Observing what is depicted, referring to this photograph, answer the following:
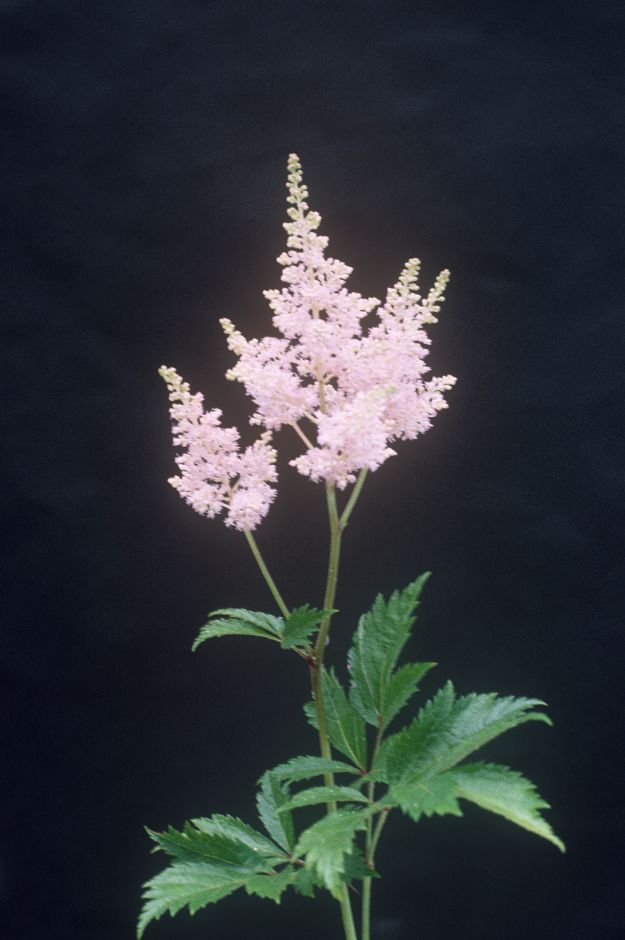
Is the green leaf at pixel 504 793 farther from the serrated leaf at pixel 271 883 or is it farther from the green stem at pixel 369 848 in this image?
the serrated leaf at pixel 271 883

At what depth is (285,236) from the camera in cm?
226

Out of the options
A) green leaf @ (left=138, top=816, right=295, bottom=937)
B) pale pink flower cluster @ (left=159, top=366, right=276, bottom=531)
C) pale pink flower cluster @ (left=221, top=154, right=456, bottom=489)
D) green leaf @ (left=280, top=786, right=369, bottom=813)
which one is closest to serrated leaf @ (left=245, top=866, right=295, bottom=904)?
green leaf @ (left=138, top=816, right=295, bottom=937)

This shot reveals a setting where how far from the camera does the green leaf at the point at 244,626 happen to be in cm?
158

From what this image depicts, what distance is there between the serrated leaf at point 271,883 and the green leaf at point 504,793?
342mm

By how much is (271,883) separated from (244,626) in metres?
0.39

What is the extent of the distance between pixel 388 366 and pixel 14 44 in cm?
132

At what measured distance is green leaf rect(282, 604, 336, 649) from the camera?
1.52m

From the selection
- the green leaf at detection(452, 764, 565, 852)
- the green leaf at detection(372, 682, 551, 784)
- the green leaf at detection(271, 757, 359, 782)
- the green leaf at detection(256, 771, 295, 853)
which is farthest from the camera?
the green leaf at detection(256, 771, 295, 853)

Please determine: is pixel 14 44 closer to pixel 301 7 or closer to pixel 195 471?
pixel 301 7

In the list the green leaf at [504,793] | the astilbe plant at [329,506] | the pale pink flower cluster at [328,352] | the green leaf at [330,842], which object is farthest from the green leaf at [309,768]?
the pale pink flower cluster at [328,352]

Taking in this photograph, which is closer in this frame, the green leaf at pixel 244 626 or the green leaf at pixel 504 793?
the green leaf at pixel 504 793

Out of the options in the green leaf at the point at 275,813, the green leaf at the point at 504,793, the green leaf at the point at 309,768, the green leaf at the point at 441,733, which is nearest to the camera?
the green leaf at the point at 504,793

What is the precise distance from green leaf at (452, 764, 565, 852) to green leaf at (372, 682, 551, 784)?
54 millimetres

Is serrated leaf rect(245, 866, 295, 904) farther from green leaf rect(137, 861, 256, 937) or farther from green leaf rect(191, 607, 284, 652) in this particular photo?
green leaf rect(191, 607, 284, 652)
